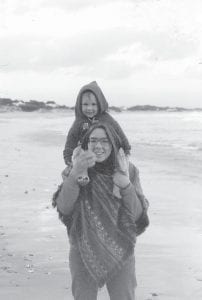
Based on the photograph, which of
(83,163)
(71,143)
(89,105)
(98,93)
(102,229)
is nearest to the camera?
(83,163)

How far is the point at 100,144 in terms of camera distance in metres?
2.94

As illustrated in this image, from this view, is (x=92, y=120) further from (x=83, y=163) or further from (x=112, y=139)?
(x=83, y=163)

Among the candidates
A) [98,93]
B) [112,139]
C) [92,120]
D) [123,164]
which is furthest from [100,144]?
[92,120]

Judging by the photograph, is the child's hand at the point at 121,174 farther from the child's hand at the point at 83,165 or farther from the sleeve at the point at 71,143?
the sleeve at the point at 71,143

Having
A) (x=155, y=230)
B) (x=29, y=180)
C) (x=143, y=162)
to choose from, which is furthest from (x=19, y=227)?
→ (x=143, y=162)

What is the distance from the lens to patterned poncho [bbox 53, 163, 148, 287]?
289 centimetres

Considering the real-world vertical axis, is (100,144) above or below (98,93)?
below

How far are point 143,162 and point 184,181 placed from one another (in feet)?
13.9

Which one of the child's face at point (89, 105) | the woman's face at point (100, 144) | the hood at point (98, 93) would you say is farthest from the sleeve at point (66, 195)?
the child's face at point (89, 105)

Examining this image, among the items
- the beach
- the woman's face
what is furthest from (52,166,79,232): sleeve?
the beach

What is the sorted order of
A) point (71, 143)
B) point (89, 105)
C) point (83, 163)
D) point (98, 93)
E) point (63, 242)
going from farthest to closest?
point (63, 242) → point (71, 143) → point (89, 105) → point (98, 93) → point (83, 163)

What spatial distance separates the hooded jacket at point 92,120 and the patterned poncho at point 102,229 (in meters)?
0.34

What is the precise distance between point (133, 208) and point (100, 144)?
1.20 ft

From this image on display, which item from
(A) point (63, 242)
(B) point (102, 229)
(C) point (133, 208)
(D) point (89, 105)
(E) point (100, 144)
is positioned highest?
(D) point (89, 105)
